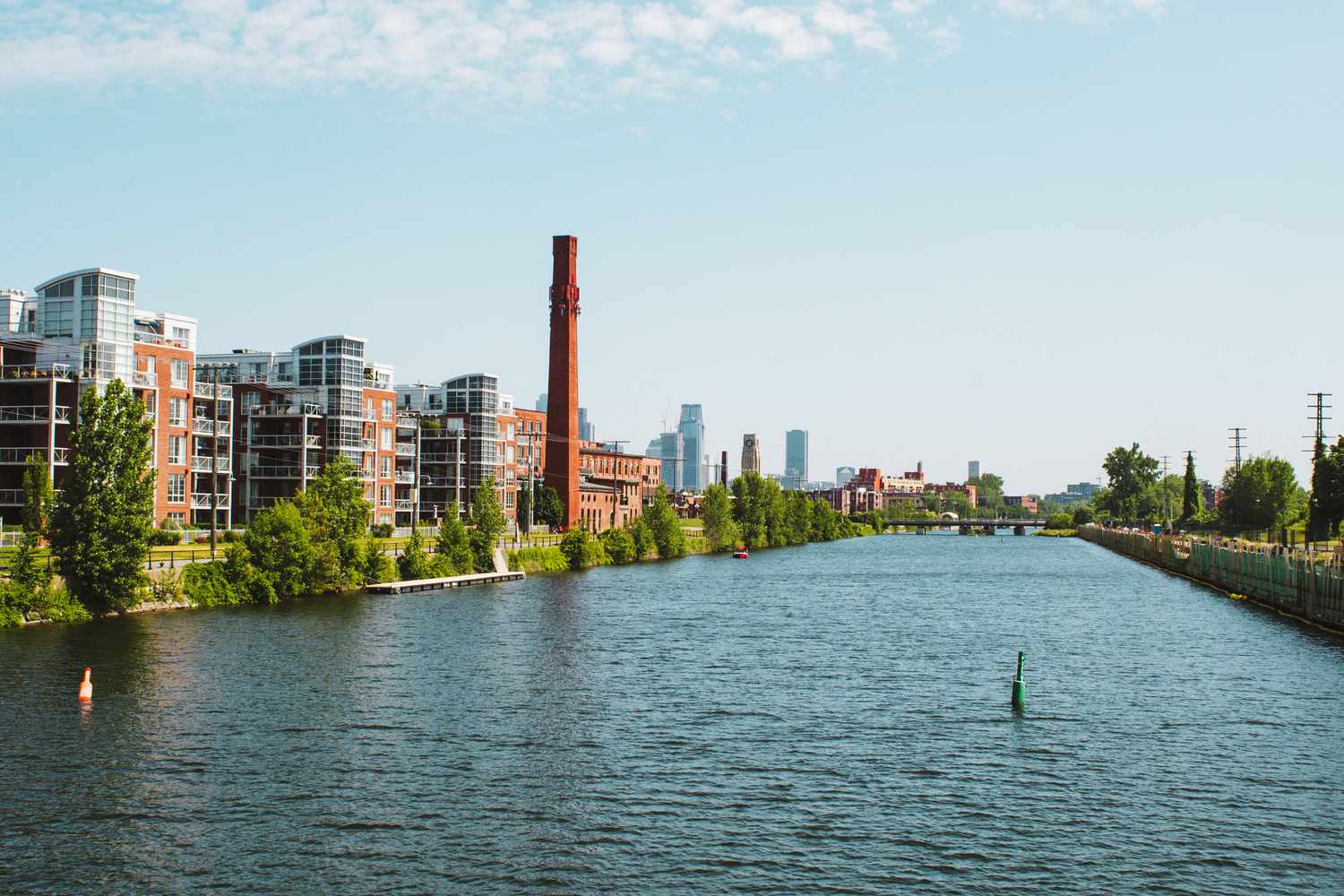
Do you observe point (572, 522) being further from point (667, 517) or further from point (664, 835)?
point (664, 835)

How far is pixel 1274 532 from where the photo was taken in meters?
156

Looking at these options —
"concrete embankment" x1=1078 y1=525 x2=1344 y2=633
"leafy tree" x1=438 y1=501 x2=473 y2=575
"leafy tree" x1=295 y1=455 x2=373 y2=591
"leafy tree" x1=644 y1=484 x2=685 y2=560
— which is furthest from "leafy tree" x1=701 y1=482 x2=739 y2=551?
"leafy tree" x1=295 y1=455 x2=373 y2=591

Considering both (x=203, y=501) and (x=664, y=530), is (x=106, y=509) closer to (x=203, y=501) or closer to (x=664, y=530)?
(x=203, y=501)

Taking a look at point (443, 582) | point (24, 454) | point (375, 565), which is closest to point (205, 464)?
point (24, 454)

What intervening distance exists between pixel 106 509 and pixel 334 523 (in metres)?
26.1

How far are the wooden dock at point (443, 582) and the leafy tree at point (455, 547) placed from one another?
162cm

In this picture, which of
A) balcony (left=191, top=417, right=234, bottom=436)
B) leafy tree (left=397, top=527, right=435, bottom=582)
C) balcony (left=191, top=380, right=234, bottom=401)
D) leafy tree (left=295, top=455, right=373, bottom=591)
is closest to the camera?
leafy tree (left=295, top=455, right=373, bottom=591)

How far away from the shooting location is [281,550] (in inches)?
3499

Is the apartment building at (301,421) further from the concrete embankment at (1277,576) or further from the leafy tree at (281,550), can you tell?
the concrete embankment at (1277,576)

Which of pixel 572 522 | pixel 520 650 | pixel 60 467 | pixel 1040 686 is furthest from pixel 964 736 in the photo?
pixel 572 522

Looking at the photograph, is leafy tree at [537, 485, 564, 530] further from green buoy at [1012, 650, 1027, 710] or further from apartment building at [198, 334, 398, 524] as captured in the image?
green buoy at [1012, 650, 1027, 710]

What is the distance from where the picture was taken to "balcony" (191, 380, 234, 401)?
393 ft

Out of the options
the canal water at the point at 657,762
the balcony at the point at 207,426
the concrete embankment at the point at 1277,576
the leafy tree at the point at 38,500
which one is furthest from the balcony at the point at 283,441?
the concrete embankment at the point at 1277,576

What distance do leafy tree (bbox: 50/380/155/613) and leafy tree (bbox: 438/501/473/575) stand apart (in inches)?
1550
